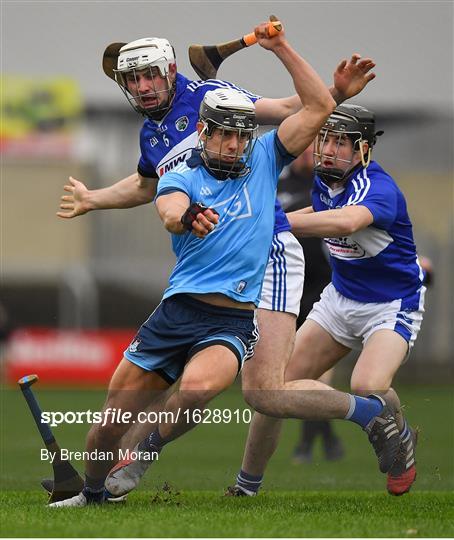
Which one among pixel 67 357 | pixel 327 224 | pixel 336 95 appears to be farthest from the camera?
pixel 67 357

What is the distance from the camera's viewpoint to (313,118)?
5.88 meters

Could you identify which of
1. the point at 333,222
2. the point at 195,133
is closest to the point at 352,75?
the point at 333,222

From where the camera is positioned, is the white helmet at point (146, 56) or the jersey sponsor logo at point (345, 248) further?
the jersey sponsor logo at point (345, 248)

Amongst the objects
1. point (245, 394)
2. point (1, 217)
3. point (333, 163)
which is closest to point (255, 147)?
point (333, 163)

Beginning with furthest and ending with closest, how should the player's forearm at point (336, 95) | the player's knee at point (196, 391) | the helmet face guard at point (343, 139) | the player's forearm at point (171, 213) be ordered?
the helmet face guard at point (343, 139) < the player's forearm at point (336, 95) < the player's knee at point (196, 391) < the player's forearm at point (171, 213)

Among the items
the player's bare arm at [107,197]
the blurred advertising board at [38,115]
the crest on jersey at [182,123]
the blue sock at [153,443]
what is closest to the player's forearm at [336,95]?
the crest on jersey at [182,123]

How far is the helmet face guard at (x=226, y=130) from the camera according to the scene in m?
5.74

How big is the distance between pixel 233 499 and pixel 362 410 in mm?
1012

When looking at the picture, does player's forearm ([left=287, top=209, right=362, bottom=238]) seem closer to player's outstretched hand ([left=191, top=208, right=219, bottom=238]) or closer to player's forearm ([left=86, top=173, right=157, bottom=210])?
player's forearm ([left=86, top=173, right=157, bottom=210])

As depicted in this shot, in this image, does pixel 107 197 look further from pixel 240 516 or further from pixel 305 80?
pixel 240 516

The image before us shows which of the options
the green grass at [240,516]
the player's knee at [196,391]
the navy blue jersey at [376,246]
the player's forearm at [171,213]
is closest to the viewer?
the green grass at [240,516]

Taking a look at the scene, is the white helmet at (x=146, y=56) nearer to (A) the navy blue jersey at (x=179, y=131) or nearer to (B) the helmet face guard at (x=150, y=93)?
(B) the helmet face guard at (x=150, y=93)

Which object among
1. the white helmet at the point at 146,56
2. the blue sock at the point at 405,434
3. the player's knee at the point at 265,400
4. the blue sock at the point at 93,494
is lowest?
the blue sock at the point at 93,494

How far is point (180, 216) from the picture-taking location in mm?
5438
